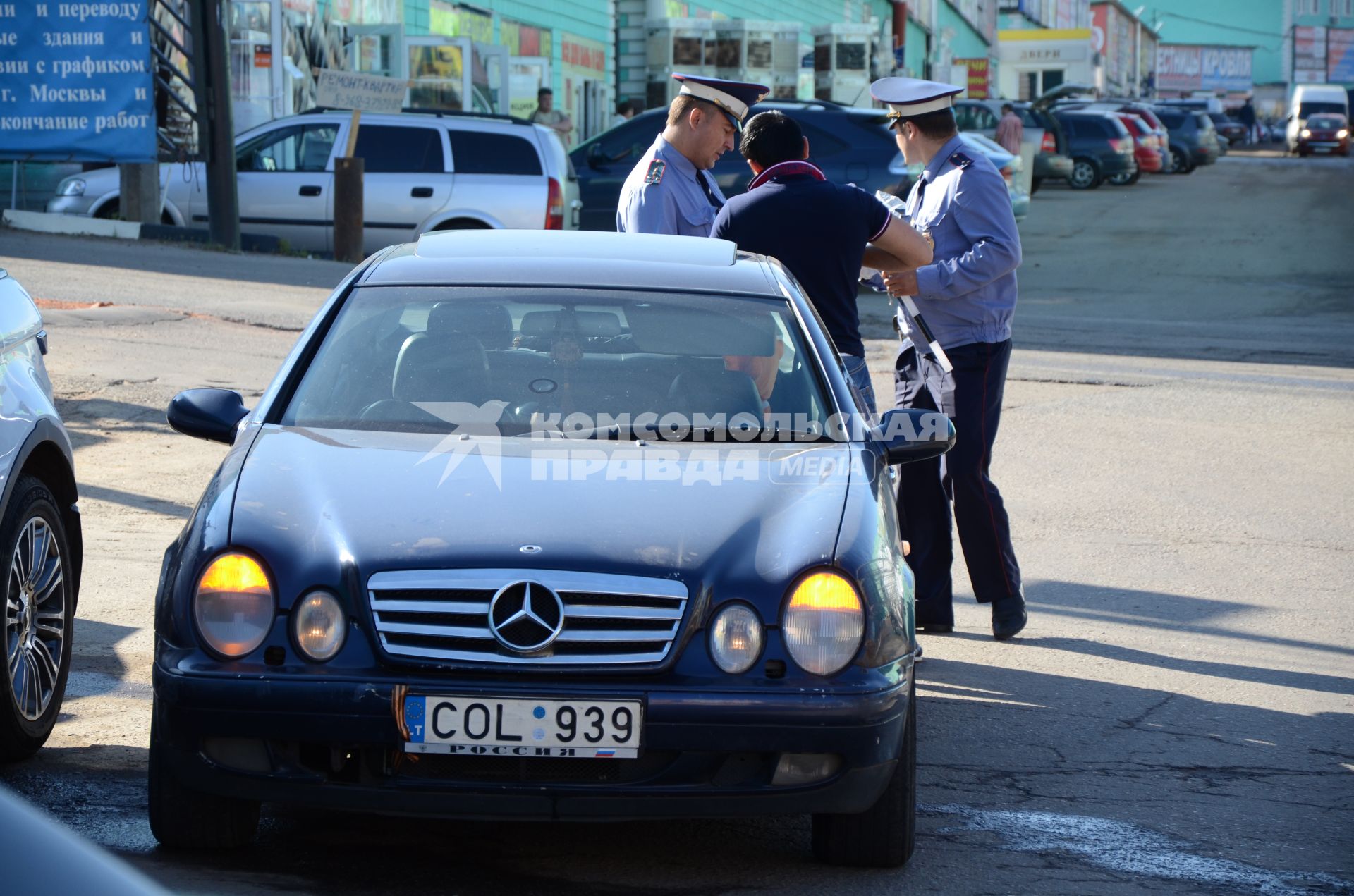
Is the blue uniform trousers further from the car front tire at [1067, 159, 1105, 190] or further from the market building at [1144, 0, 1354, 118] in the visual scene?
the market building at [1144, 0, 1354, 118]

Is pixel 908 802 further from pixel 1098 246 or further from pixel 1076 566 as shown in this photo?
pixel 1098 246

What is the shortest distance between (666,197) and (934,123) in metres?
1.11

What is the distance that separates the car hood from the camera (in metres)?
3.62

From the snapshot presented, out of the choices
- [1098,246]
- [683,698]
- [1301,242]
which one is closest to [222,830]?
[683,698]

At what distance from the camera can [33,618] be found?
455 cm

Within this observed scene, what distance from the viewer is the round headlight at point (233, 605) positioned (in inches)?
142

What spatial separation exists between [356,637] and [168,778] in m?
0.57

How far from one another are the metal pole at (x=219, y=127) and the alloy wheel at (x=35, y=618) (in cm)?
1316

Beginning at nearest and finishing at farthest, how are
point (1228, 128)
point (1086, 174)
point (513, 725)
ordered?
point (513, 725) → point (1086, 174) → point (1228, 128)

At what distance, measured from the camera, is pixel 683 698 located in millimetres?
3506

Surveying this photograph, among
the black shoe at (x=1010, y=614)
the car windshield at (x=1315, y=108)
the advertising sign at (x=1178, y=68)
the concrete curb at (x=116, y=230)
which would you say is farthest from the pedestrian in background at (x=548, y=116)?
the advertising sign at (x=1178, y=68)

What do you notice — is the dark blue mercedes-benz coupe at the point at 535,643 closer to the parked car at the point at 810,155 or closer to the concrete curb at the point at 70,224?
the parked car at the point at 810,155

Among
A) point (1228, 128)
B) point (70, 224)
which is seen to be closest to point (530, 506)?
point (70, 224)

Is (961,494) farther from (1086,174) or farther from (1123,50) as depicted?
(1123,50)
